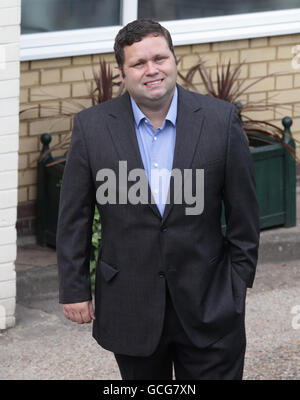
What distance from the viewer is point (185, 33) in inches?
311

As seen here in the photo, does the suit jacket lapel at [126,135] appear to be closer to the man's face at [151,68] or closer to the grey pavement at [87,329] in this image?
the man's face at [151,68]

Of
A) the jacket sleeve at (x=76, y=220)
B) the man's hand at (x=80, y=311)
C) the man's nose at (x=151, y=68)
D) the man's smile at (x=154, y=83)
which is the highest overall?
the man's nose at (x=151, y=68)

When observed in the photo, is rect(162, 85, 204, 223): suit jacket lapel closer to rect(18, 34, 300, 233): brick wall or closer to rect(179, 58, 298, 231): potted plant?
rect(18, 34, 300, 233): brick wall

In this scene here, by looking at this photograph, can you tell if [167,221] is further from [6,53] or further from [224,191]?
[6,53]

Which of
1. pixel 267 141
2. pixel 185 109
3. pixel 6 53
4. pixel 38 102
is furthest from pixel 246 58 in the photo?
pixel 185 109

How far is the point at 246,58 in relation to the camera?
8125mm

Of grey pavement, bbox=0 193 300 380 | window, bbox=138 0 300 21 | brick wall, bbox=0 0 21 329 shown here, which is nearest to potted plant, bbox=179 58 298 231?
grey pavement, bbox=0 193 300 380

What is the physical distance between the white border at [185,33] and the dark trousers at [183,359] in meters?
3.56

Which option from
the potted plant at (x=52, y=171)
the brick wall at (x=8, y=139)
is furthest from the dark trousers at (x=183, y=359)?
the potted plant at (x=52, y=171)

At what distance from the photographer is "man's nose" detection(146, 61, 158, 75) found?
12.3 ft

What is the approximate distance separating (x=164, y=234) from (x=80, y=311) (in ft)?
1.57

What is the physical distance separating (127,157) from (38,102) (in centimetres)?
353

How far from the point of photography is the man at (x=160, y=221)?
388 centimetres

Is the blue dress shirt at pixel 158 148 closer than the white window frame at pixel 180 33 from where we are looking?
Yes
